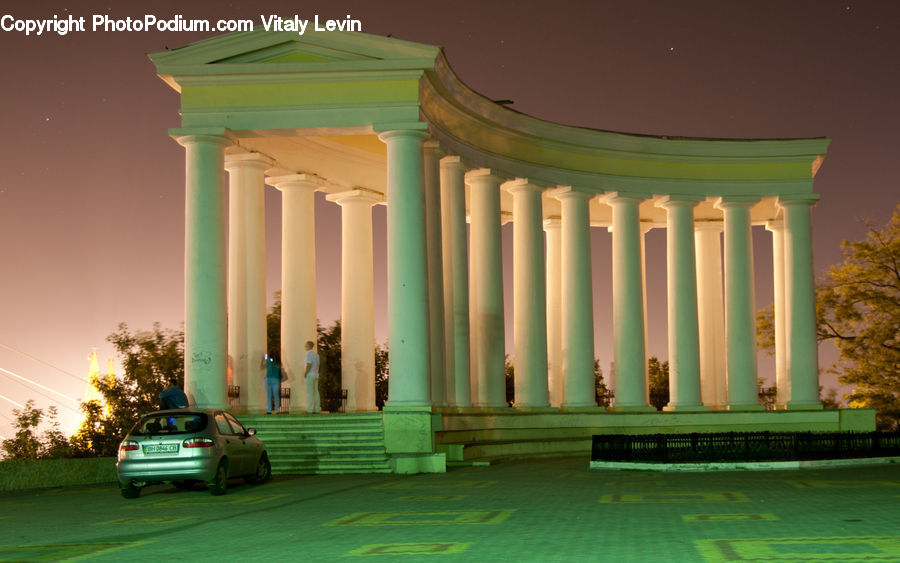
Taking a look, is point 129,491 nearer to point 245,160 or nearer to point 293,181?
point 245,160

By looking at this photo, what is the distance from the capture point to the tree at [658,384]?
9220 centimetres

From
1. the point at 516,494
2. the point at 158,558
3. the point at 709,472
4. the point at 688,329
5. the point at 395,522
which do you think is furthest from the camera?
the point at 688,329

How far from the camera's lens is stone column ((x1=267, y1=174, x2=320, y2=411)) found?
5241cm

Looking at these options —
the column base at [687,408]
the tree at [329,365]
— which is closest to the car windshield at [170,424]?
the column base at [687,408]

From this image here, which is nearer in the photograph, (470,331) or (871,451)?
(871,451)

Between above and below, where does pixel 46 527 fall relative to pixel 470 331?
below

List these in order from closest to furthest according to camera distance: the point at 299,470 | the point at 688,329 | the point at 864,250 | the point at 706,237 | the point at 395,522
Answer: the point at 395,522 < the point at 299,470 < the point at 688,329 < the point at 706,237 < the point at 864,250

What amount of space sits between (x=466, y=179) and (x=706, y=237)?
66.4ft

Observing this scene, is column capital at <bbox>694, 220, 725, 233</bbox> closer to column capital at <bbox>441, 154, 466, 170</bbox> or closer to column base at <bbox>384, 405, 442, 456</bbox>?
column capital at <bbox>441, 154, 466, 170</bbox>

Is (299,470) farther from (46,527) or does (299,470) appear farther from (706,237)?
(706,237)

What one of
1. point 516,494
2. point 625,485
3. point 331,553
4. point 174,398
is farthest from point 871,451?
point 331,553

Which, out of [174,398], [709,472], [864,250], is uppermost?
[864,250]

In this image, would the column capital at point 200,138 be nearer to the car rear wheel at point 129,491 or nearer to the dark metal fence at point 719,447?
the car rear wheel at point 129,491

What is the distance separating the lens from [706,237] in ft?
218
